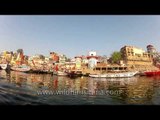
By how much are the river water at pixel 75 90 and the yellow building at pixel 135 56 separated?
295 millimetres

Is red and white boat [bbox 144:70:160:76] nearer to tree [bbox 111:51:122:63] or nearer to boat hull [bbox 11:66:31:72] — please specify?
tree [bbox 111:51:122:63]

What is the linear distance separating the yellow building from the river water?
295 millimetres

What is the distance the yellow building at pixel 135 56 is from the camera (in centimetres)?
526

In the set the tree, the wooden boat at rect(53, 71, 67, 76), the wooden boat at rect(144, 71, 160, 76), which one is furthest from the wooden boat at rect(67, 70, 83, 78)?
the wooden boat at rect(144, 71, 160, 76)

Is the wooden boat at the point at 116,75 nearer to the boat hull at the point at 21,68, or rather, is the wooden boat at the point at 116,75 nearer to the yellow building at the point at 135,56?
the yellow building at the point at 135,56

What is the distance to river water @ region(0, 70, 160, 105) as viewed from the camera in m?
5.04

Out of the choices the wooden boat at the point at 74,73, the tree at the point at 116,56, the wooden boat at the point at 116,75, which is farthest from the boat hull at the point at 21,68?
the tree at the point at 116,56

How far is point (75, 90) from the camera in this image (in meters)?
5.09

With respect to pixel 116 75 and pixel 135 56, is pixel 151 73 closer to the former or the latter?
pixel 135 56

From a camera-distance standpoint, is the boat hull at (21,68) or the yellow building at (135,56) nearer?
the yellow building at (135,56)

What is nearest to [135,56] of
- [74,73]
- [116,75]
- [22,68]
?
[116,75]

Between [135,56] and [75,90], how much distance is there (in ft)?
4.14
